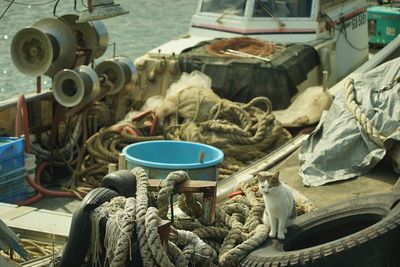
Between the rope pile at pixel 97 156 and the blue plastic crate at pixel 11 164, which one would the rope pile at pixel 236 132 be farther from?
the blue plastic crate at pixel 11 164

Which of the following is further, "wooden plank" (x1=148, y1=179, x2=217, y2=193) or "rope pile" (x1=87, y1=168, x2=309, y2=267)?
"wooden plank" (x1=148, y1=179, x2=217, y2=193)

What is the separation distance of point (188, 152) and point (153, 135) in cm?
235

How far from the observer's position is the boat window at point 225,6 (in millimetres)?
11562

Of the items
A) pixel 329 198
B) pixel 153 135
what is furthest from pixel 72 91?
pixel 329 198

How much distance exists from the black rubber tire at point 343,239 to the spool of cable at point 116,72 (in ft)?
15.5

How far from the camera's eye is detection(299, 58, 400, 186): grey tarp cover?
21.2ft

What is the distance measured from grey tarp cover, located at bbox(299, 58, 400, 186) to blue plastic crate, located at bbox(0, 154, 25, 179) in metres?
2.84

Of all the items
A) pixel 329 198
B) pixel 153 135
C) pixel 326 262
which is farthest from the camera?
pixel 153 135

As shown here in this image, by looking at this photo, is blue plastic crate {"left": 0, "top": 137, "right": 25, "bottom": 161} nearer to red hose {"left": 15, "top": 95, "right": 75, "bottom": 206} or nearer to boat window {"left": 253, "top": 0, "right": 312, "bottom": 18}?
red hose {"left": 15, "top": 95, "right": 75, "bottom": 206}

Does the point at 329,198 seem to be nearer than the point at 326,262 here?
No

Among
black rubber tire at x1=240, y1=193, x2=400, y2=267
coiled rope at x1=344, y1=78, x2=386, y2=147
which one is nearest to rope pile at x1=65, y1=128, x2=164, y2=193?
coiled rope at x1=344, y1=78, x2=386, y2=147

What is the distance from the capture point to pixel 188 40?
38.0 ft

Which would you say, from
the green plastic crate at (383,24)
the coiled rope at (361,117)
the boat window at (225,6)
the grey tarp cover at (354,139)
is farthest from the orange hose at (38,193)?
the green plastic crate at (383,24)

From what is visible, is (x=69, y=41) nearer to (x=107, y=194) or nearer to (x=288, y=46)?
(x=288, y=46)
